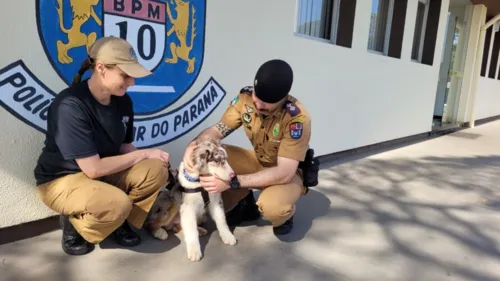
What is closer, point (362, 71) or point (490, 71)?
point (362, 71)

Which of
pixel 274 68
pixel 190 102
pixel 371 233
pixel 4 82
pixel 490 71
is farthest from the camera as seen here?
pixel 490 71

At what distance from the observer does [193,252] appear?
8.70 ft

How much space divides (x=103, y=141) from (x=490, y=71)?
1422 centimetres

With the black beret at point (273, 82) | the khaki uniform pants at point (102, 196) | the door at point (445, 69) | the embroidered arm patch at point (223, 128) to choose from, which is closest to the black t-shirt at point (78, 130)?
the khaki uniform pants at point (102, 196)

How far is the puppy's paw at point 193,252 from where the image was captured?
2.65 m

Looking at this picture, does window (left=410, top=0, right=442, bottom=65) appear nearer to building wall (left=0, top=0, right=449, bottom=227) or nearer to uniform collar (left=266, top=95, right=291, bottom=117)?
building wall (left=0, top=0, right=449, bottom=227)

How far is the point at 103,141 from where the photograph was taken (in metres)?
2.57

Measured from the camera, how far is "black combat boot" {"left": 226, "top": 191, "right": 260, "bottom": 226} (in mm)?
3338

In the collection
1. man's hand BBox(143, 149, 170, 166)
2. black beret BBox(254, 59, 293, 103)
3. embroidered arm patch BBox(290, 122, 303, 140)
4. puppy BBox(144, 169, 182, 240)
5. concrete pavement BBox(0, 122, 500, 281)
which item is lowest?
concrete pavement BBox(0, 122, 500, 281)

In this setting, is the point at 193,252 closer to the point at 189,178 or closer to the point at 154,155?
the point at 189,178

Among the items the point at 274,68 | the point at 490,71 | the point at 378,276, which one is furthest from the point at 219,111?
the point at 490,71

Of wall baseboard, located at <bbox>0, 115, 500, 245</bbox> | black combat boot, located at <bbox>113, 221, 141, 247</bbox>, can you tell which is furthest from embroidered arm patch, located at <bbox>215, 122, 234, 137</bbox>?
wall baseboard, located at <bbox>0, 115, 500, 245</bbox>

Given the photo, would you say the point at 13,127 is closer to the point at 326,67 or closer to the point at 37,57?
the point at 37,57

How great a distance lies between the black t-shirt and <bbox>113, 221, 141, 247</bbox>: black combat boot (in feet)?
1.83
